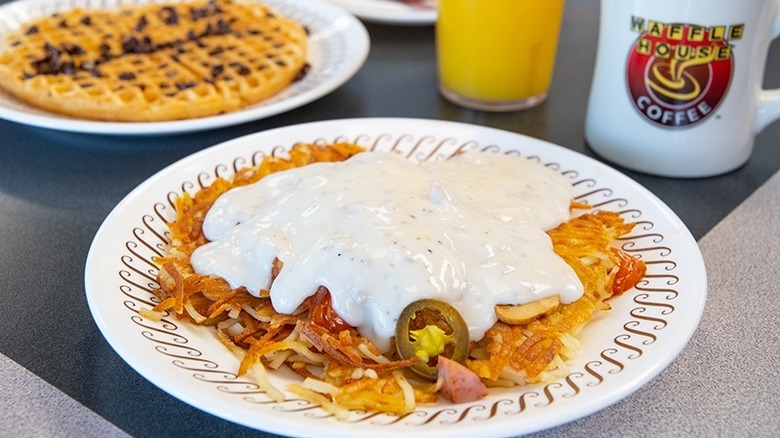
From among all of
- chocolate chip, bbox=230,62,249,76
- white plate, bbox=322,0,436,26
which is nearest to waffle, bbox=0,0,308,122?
chocolate chip, bbox=230,62,249,76

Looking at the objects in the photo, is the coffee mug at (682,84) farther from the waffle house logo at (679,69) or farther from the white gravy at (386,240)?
the white gravy at (386,240)

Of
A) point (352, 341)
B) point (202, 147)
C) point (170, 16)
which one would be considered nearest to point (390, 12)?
point (170, 16)

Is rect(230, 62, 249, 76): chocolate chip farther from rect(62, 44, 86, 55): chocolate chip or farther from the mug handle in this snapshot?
the mug handle

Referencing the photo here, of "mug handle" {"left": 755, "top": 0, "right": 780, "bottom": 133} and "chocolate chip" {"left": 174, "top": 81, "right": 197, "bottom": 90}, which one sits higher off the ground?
"mug handle" {"left": 755, "top": 0, "right": 780, "bottom": 133}

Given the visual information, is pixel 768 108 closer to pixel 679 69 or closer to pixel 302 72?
pixel 679 69

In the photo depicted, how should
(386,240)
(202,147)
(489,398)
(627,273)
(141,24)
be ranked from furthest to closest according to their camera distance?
(141,24) < (202,147) < (627,273) < (386,240) < (489,398)

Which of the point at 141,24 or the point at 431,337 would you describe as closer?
the point at 431,337
